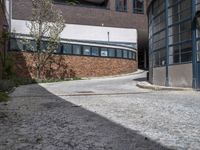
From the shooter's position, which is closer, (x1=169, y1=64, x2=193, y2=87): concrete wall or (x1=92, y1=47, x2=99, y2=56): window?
(x1=169, y1=64, x2=193, y2=87): concrete wall

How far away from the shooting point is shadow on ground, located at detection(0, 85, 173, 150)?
612 centimetres

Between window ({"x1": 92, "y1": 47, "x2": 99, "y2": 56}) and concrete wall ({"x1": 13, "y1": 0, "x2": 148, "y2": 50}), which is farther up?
concrete wall ({"x1": 13, "y1": 0, "x2": 148, "y2": 50})

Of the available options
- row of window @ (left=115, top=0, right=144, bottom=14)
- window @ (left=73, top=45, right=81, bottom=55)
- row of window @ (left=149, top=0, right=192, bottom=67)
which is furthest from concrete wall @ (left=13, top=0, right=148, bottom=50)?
row of window @ (left=149, top=0, right=192, bottom=67)

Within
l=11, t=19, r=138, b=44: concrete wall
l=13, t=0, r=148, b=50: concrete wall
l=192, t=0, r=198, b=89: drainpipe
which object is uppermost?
l=13, t=0, r=148, b=50: concrete wall

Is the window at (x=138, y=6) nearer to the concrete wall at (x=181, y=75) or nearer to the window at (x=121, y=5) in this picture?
the window at (x=121, y=5)

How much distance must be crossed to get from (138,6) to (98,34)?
828 centimetres

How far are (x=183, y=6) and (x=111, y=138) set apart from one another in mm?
13207

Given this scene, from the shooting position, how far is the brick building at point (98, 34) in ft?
113

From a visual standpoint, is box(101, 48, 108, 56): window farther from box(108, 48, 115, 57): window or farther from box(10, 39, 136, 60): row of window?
box(108, 48, 115, 57): window

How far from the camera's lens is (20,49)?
31078mm

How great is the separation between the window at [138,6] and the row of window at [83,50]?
30.9 ft

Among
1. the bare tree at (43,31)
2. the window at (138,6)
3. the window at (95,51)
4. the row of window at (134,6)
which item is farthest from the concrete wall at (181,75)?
the window at (138,6)

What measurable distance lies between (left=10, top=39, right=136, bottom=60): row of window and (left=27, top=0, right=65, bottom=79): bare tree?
0.46 m

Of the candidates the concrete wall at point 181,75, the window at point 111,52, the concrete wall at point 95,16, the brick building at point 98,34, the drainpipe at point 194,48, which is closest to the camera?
the drainpipe at point 194,48
